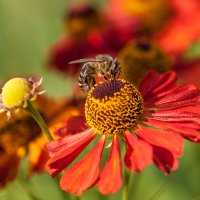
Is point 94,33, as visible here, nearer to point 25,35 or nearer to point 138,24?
point 138,24

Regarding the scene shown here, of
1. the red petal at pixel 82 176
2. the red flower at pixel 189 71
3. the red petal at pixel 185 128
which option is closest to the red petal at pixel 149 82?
the red petal at pixel 185 128

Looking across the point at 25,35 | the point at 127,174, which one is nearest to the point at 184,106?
the point at 127,174

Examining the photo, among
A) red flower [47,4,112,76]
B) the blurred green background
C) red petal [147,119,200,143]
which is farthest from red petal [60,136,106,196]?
red flower [47,4,112,76]

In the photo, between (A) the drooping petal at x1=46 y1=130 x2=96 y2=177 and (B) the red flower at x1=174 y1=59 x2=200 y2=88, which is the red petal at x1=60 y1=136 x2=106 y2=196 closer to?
(A) the drooping petal at x1=46 y1=130 x2=96 y2=177

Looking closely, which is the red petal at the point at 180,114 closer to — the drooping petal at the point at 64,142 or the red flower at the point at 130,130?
the red flower at the point at 130,130

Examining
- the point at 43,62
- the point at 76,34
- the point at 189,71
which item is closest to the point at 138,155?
the point at 189,71

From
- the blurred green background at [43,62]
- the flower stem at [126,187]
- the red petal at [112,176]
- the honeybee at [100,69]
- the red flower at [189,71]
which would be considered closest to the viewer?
the red petal at [112,176]
